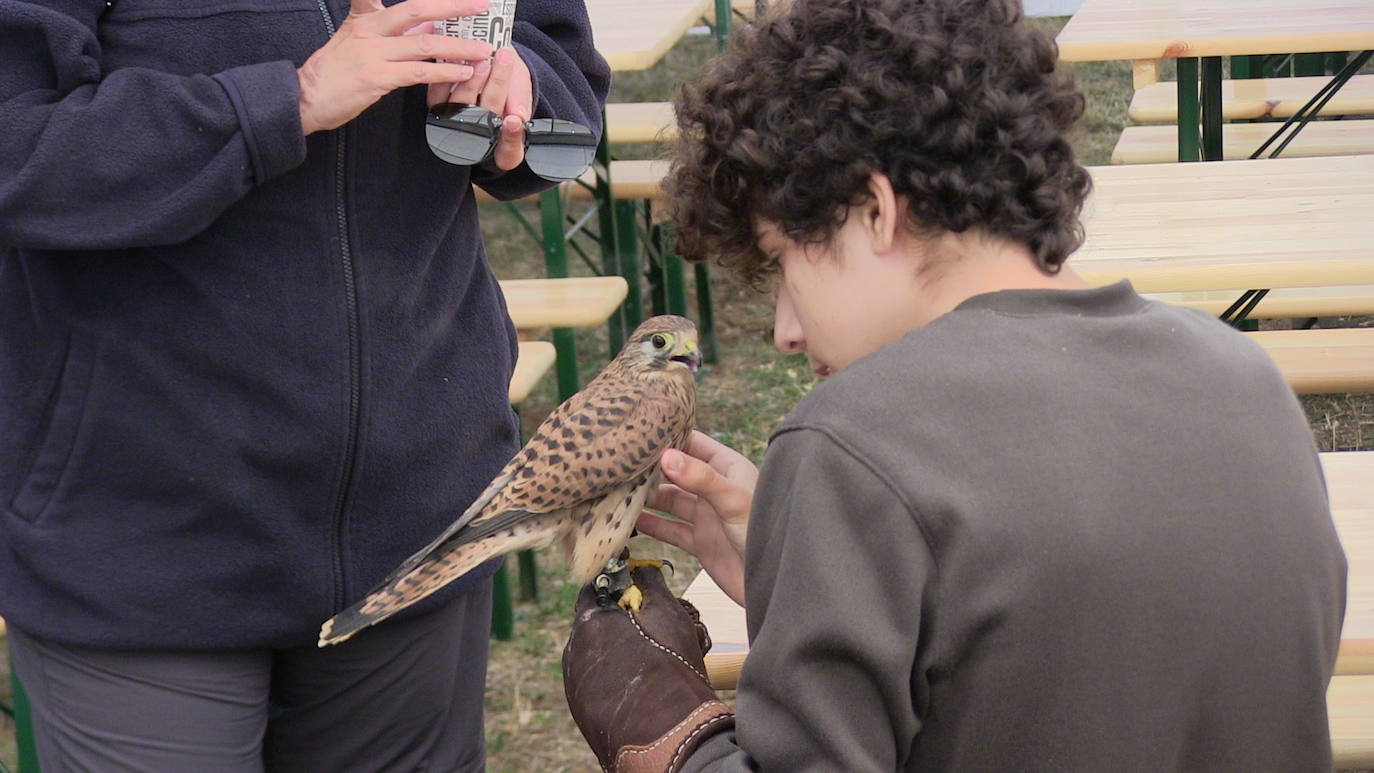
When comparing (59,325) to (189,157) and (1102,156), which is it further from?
(1102,156)

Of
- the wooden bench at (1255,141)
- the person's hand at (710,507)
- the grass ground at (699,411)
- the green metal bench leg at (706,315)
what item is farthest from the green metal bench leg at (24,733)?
the wooden bench at (1255,141)

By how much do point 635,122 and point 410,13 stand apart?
15.2 ft

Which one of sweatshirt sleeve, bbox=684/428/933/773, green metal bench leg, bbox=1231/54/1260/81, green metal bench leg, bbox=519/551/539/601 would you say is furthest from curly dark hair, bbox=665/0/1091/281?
green metal bench leg, bbox=1231/54/1260/81

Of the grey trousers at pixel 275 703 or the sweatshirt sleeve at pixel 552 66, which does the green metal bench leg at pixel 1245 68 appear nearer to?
the sweatshirt sleeve at pixel 552 66

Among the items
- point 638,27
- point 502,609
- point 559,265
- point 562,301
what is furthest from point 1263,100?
point 502,609

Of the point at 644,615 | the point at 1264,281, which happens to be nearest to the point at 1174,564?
the point at 644,615

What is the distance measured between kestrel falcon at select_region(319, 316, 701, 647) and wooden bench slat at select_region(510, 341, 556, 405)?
5.50ft

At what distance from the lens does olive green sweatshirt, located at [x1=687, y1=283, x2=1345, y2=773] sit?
1.25 meters

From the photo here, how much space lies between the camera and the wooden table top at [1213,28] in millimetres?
4531

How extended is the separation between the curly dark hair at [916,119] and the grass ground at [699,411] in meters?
0.13

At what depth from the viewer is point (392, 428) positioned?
2.01 metres

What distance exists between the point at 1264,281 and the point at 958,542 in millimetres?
1920

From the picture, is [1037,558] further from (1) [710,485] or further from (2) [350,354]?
(2) [350,354]

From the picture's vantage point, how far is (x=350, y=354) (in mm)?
1952
